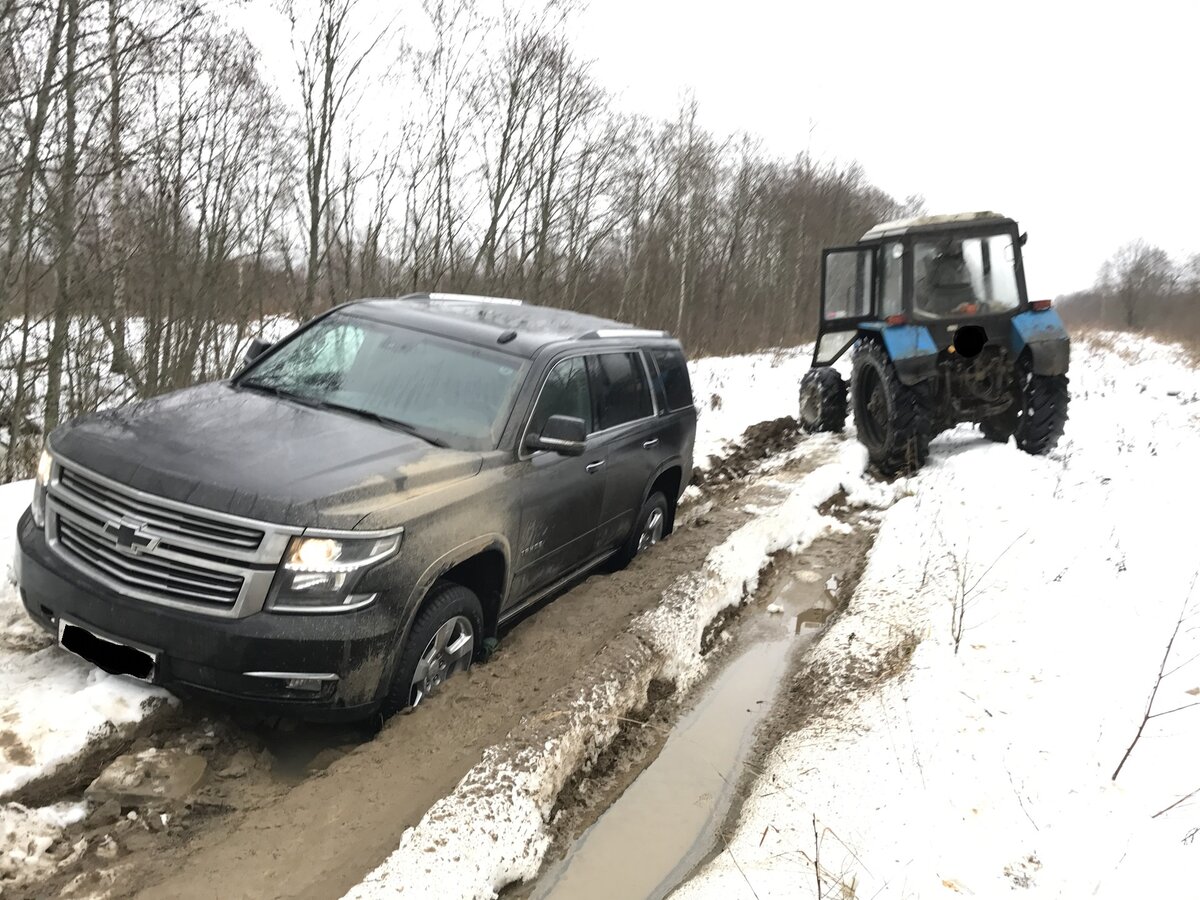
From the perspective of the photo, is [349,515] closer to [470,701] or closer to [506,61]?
[470,701]

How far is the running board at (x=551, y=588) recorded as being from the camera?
4.29 metres

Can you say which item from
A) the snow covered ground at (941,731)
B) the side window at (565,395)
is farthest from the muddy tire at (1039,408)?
the side window at (565,395)

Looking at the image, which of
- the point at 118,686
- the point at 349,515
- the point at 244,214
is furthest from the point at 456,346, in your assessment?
the point at 244,214

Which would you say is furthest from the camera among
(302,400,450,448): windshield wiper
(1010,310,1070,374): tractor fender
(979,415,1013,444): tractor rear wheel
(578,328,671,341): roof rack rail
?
(979,415,1013,444): tractor rear wheel

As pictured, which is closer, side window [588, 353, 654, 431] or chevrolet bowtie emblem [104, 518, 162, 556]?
chevrolet bowtie emblem [104, 518, 162, 556]

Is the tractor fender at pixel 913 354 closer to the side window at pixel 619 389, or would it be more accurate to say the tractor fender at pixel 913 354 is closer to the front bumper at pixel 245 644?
the side window at pixel 619 389

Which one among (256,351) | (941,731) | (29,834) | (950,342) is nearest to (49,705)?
(29,834)

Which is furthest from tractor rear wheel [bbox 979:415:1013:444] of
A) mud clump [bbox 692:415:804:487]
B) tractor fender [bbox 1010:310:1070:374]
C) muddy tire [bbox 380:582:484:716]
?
muddy tire [bbox 380:582:484:716]

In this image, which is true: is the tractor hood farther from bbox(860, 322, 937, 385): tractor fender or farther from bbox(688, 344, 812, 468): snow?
bbox(860, 322, 937, 385): tractor fender

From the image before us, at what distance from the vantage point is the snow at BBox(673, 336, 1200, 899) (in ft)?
9.13

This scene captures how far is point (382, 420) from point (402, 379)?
1.26ft

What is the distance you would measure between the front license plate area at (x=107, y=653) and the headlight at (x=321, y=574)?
0.59m

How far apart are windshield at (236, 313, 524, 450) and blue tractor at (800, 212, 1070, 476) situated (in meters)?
5.82

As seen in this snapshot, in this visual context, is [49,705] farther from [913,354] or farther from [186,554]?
[913,354]
